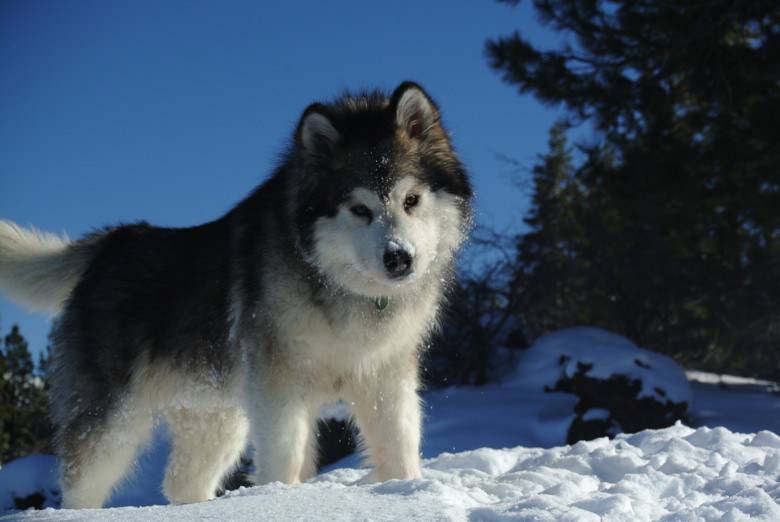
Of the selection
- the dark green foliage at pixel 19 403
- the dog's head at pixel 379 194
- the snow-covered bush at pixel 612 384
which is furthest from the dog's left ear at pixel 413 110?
the dark green foliage at pixel 19 403

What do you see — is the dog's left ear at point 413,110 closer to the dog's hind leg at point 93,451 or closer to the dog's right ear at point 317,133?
the dog's right ear at point 317,133

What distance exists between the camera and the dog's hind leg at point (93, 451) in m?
4.70

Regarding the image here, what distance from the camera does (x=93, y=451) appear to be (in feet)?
15.4

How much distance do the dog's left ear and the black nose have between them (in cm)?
84

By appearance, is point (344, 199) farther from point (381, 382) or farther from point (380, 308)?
point (381, 382)

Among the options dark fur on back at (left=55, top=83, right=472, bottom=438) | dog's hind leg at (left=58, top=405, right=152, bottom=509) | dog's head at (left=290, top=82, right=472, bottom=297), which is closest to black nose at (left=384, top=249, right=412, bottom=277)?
dog's head at (left=290, top=82, right=472, bottom=297)

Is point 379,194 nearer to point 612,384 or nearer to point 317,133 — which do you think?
point 317,133

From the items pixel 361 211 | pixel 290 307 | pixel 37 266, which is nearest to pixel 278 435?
pixel 290 307

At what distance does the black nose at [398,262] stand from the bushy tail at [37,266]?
267 cm

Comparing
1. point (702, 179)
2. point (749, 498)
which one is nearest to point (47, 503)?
point (749, 498)

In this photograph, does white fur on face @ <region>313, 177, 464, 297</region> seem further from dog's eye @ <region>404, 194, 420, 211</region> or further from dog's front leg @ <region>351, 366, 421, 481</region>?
dog's front leg @ <region>351, 366, 421, 481</region>

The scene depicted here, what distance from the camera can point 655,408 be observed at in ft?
31.9

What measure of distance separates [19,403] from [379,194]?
20.7m

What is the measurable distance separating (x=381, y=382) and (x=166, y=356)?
1.38m
